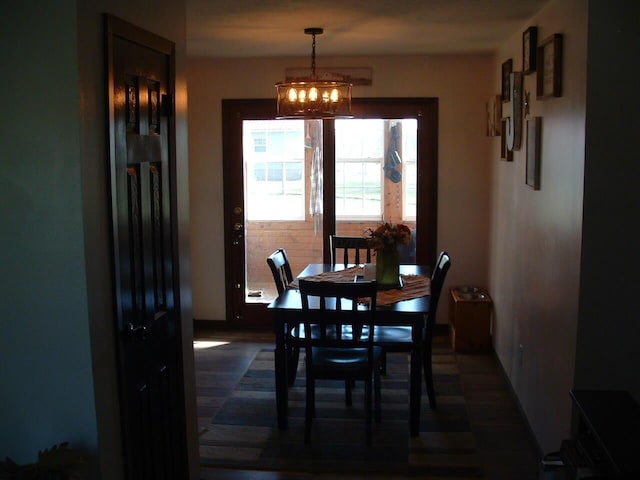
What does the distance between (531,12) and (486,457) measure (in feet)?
8.13

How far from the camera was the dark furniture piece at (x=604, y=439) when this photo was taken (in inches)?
72.1

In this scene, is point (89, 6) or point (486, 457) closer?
point (89, 6)

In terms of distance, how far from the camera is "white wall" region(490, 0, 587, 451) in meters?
3.10

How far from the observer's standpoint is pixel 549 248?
11.8ft

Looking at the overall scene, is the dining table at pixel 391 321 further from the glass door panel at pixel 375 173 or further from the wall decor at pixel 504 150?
the glass door panel at pixel 375 173

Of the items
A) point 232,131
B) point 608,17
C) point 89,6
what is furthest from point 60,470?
point 232,131

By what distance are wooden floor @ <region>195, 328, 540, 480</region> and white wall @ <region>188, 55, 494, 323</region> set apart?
0.88 meters

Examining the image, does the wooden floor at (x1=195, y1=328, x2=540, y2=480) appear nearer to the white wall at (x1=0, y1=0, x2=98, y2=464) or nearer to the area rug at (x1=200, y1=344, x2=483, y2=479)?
the area rug at (x1=200, y1=344, x2=483, y2=479)

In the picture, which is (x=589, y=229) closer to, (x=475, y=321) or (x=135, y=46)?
(x=135, y=46)

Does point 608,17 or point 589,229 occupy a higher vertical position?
point 608,17

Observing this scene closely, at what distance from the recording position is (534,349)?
3.98 metres

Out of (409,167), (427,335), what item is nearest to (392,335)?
(427,335)

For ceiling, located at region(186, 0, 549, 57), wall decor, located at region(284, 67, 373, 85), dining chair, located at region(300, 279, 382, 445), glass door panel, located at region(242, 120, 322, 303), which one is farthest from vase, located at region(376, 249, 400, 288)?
wall decor, located at region(284, 67, 373, 85)

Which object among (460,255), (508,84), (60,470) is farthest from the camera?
(460,255)
